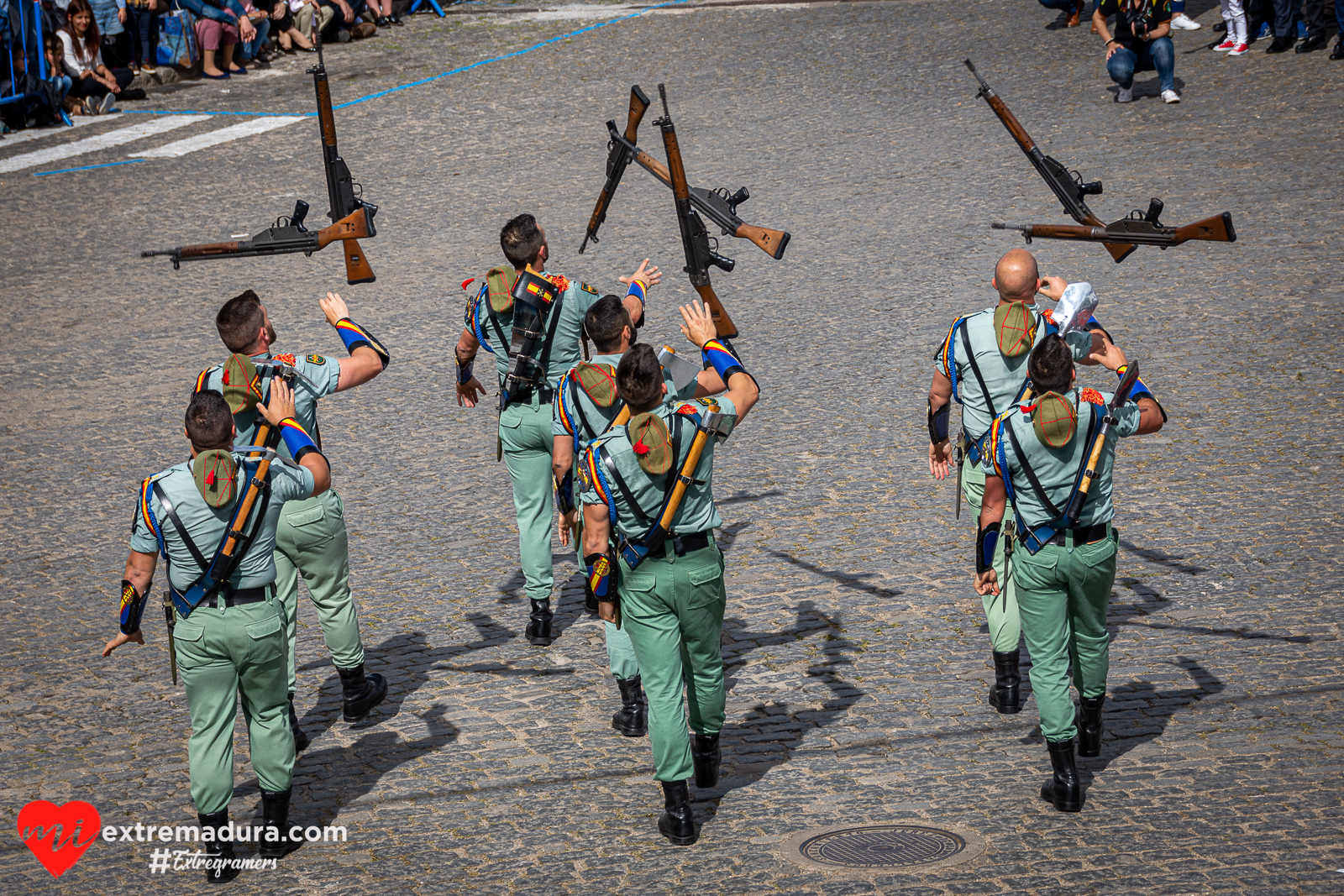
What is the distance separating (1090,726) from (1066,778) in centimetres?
48

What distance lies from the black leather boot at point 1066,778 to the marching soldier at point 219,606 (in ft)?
10.5

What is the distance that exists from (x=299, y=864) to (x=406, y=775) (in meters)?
0.76

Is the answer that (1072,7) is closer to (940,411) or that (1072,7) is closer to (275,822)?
(940,411)

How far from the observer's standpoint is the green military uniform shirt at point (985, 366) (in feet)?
22.9

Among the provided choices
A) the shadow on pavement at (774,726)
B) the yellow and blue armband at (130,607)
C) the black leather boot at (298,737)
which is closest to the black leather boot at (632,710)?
the shadow on pavement at (774,726)

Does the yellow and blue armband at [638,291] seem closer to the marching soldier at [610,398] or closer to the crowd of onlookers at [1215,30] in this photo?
the marching soldier at [610,398]

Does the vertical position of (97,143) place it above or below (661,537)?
above

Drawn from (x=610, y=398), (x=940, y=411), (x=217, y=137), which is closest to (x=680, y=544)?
(x=610, y=398)

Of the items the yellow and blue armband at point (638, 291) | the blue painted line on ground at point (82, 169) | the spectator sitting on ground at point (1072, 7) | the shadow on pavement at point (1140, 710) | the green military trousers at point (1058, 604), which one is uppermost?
the spectator sitting on ground at point (1072, 7)

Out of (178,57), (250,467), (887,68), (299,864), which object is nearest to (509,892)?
(299,864)

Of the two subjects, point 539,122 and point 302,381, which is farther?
point 539,122

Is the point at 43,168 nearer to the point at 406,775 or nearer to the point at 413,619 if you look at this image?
the point at 413,619

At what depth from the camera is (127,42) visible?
21688mm

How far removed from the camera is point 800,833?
5980 mm
